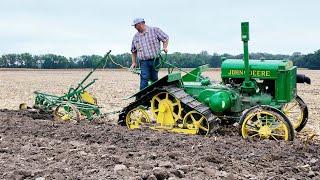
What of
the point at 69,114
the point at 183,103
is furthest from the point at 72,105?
the point at 183,103

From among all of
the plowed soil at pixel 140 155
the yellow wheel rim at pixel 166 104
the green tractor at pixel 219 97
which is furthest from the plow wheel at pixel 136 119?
the plowed soil at pixel 140 155

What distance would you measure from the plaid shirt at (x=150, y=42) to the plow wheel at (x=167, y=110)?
3.43ft

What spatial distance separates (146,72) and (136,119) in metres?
0.98

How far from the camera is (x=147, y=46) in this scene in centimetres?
1048

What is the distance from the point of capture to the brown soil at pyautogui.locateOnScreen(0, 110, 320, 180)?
6.03 meters

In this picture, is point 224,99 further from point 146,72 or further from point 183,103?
point 146,72

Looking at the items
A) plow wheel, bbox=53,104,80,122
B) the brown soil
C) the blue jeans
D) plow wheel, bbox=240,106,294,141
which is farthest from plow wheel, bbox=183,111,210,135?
plow wheel, bbox=53,104,80,122

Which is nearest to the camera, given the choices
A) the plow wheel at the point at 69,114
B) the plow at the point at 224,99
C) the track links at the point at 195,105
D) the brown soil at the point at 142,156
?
the brown soil at the point at 142,156

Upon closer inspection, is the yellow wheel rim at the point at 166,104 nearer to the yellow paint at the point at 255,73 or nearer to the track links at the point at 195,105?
the track links at the point at 195,105

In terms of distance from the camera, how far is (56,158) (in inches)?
273

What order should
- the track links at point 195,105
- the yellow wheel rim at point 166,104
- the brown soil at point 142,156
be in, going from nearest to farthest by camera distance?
the brown soil at point 142,156
the track links at point 195,105
the yellow wheel rim at point 166,104

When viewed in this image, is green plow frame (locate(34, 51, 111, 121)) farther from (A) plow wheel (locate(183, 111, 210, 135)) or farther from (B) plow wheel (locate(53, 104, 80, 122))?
(A) plow wheel (locate(183, 111, 210, 135))

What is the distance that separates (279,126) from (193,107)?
1.45 metres

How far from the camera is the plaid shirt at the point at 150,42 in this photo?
1047 centimetres
